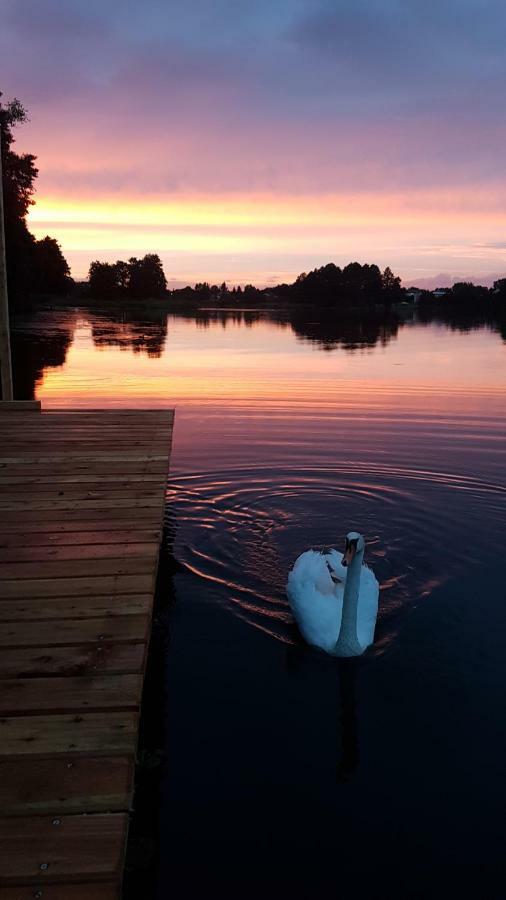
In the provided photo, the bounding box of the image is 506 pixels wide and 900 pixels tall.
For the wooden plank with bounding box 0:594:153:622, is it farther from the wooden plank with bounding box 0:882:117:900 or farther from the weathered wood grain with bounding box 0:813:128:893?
the wooden plank with bounding box 0:882:117:900

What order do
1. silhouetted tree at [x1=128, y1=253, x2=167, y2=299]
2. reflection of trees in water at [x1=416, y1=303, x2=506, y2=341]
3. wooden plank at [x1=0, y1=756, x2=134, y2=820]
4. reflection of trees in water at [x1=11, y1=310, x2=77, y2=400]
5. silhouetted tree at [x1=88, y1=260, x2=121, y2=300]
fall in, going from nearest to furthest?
wooden plank at [x1=0, y1=756, x2=134, y2=820] → reflection of trees in water at [x1=11, y1=310, x2=77, y2=400] → reflection of trees in water at [x1=416, y1=303, x2=506, y2=341] → silhouetted tree at [x1=88, y1=260, x2=121, y2=300] → silhouetted tree at [x1=128, y1=253, x2=167, y2=299]

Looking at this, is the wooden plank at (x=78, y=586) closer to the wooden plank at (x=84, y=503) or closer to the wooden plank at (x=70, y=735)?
the wooden plank at (x=70, y=735)

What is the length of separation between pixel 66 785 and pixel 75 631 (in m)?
1.37

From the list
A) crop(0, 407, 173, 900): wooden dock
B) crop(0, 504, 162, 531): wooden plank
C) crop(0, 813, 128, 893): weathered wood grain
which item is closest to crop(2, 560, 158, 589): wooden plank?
crop(0, 407, 173, 900): wooden dock

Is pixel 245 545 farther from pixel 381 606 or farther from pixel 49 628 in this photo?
pixel 49 628

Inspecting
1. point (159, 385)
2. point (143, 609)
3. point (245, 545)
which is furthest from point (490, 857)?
point (159, 385)

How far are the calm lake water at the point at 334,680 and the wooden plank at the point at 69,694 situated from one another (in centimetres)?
105

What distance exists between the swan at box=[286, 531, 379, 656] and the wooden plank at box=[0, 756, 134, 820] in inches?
114

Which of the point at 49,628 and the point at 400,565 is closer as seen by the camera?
the point at 49,628

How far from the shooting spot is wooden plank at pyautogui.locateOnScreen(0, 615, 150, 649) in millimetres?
4191

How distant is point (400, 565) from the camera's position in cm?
816

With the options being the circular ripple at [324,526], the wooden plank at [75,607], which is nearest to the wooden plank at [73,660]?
the wooden plank at [75,607]

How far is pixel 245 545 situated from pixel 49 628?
441 centimetres

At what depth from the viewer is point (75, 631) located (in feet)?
14.1
